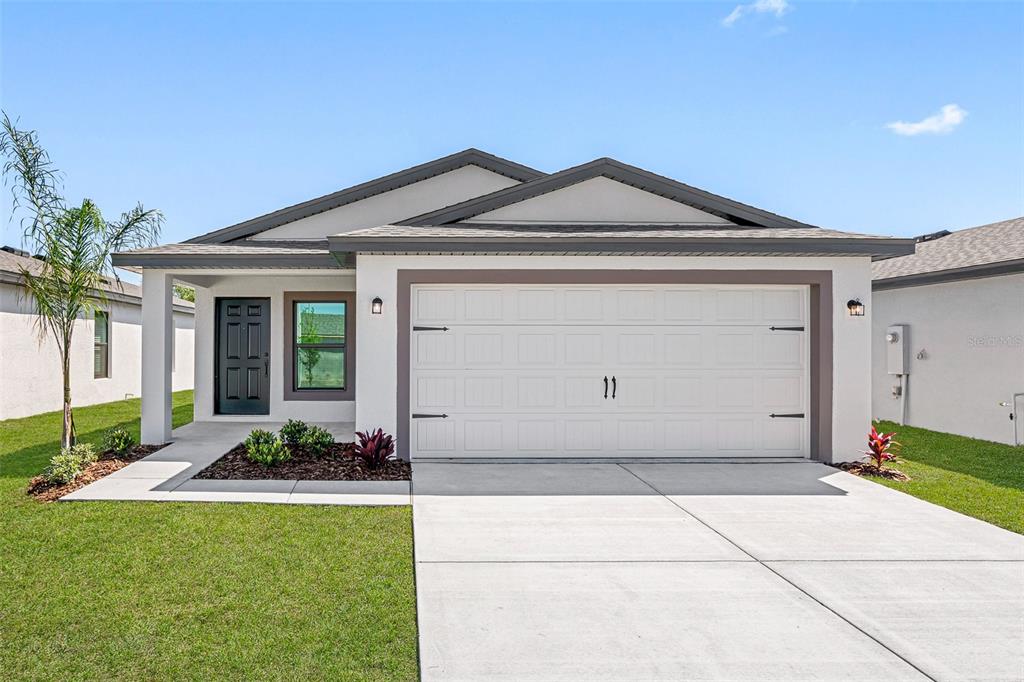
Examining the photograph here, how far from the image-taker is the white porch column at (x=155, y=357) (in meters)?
8.80

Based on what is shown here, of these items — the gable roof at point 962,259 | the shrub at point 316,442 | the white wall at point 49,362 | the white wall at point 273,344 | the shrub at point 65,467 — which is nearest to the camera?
the shrub at point 65,467

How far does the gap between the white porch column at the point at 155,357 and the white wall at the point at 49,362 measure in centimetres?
378

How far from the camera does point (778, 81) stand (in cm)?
1037

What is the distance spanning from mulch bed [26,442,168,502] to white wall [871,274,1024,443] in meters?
13.8

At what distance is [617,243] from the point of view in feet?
24.7

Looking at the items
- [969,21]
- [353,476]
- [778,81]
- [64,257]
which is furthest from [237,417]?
[969,21]

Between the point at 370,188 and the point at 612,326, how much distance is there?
18.7ft

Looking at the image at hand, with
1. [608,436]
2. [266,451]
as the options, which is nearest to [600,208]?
[608,436]

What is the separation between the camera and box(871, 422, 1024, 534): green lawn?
19.6 feet

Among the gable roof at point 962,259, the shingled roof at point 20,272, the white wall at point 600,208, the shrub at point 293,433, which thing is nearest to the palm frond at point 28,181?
the shingled roof at point 20,272

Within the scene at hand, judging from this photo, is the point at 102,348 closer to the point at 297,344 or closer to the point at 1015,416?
the point at 297,344

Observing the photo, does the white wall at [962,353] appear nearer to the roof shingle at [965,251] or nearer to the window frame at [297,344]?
the roof shingle at [965,251]

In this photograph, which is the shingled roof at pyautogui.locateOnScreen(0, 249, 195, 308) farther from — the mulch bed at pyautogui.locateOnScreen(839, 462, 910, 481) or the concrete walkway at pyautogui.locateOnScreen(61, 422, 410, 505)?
the mulch bed at pyautogui.locateOnScreen(839, 462, 910, 481)

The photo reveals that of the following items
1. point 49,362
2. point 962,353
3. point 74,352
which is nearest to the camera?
point 962,353
